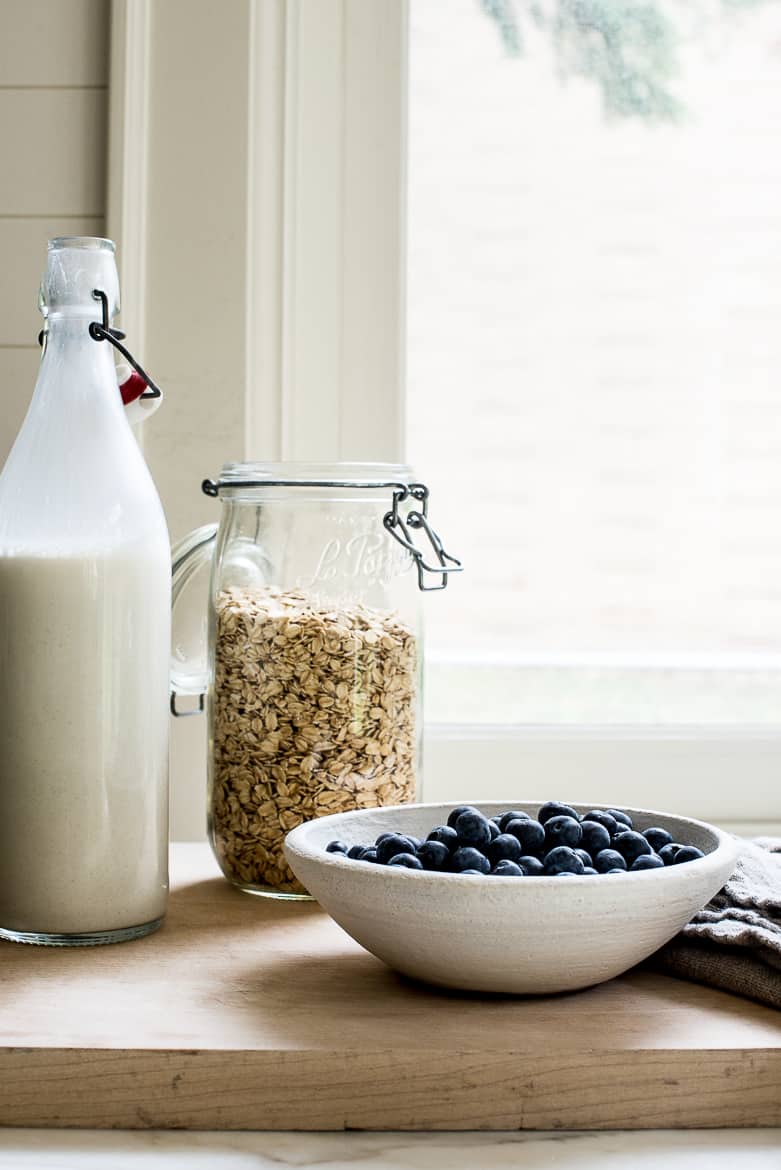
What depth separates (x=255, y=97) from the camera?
4.06ft

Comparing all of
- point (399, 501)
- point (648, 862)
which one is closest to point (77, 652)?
point (399, 501)

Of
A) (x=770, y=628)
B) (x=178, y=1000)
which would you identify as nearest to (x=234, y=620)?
(x=178, y=1000)

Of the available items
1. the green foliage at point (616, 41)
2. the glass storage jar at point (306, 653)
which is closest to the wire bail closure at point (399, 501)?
the glass storage jar at point (306, 653)

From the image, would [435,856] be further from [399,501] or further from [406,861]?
[399,501]

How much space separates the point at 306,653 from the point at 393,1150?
38cm

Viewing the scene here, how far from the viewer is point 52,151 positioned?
1.23 metres

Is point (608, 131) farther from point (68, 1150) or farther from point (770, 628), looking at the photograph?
point (68, 1150)

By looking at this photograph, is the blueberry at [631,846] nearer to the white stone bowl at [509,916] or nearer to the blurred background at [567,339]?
the white stone bowl at [509,916]

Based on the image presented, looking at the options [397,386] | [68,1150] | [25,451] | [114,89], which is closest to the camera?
[68,1150]

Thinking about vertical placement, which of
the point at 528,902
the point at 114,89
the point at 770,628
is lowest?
the point at 528,902

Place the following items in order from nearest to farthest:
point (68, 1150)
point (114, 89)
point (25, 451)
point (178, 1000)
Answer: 1. point (68, 1150)
2. point (178, 1000)
3. point (25, 451)
4. point (114, 89)

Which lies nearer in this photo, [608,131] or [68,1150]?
[68,1150]

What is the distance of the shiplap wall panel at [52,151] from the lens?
1.23 m

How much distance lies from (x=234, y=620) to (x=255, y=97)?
569 millimetres
